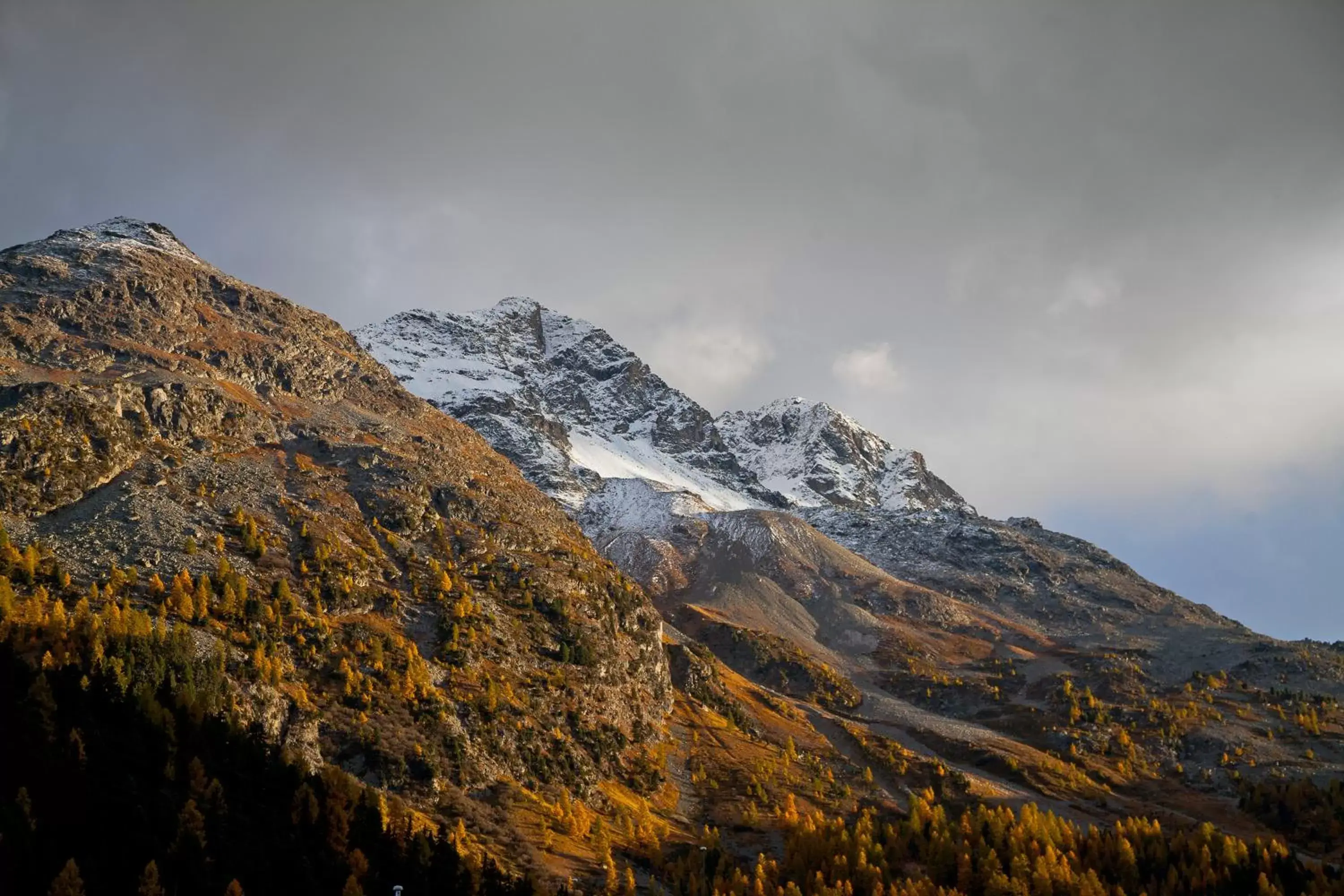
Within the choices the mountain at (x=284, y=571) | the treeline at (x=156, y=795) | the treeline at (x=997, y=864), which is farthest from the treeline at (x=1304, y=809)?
the treeline at (x=156, y=795)

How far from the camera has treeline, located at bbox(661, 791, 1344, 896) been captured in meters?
109

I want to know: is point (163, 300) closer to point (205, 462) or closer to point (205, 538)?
point (205, 462)

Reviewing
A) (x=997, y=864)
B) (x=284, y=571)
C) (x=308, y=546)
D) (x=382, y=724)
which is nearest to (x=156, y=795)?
(x=382, y=724)

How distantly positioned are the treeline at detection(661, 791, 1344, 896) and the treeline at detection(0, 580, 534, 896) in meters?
43.7

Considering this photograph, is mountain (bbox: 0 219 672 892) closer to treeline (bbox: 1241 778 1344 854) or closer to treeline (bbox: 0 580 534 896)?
treeline (bbox: 0 580 534 896)

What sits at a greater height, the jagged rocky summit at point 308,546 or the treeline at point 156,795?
the jagged rocky summit at point 308,546

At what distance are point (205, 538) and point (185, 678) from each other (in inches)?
1562

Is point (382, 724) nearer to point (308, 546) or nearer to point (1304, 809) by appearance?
point (308, 546)

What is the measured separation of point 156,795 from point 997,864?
10967 centimetres

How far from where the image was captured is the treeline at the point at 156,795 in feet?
207

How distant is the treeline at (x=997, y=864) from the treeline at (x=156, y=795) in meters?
43.7

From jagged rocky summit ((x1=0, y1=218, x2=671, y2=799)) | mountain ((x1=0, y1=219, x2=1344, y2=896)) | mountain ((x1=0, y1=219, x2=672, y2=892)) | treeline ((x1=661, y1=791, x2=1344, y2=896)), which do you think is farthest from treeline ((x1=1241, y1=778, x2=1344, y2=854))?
jagged rocky summit ((x1=0, y1=218, x2=671, y2=799))

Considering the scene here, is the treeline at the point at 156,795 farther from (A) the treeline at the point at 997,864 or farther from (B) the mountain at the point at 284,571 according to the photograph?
(A) the treeline at the point at 997,864

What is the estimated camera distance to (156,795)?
229 feet
